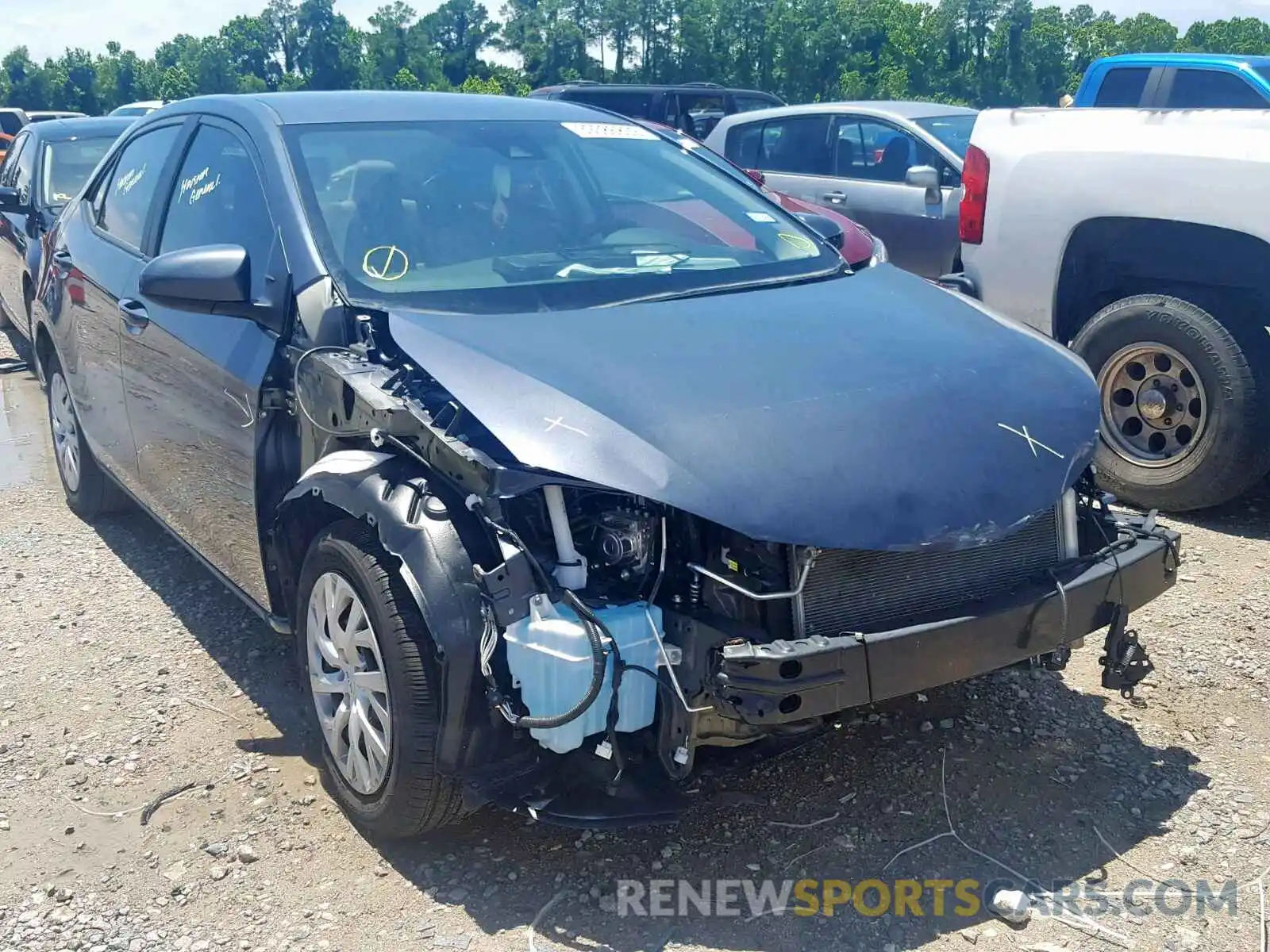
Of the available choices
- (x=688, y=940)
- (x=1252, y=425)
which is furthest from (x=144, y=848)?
(x=1252, y=425)

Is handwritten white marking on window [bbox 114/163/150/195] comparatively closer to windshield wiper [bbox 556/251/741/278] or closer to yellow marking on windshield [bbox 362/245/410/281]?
yellow marking on windshield [bbox 362/245/410/281]

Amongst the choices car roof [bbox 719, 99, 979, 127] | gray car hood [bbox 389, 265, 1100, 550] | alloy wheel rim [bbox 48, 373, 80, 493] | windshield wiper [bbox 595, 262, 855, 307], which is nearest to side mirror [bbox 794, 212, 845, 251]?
windshield wiper [bbox 595, 262, 855, 307]

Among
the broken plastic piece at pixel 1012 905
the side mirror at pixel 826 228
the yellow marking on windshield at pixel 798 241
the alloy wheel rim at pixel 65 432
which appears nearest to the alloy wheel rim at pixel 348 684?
the broken plastic piece at pixel 1012 905

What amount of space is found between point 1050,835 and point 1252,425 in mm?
2525

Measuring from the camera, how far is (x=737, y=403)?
275cm

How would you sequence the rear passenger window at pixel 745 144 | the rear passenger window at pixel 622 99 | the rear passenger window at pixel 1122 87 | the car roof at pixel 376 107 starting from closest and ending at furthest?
the car roof at pixel 376 107
the rear passenger window at pixel 1122 87
the rear passenger window at pixel 745 144
the rear passenger window at pixel 622 99

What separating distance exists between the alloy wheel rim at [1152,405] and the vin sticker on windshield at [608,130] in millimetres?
2176

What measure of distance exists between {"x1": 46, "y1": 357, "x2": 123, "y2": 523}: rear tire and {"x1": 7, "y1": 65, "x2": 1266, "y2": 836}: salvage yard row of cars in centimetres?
80

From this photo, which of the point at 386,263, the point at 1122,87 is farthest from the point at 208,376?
the point at 1122,87

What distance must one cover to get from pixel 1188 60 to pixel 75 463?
7.19 meters

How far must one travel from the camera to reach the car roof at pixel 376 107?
3.76 meters

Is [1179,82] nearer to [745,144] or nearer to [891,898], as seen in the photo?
[745,144]

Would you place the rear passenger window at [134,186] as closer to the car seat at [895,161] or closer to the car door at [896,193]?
the car door at [896,193]

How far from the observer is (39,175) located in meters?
7.85
